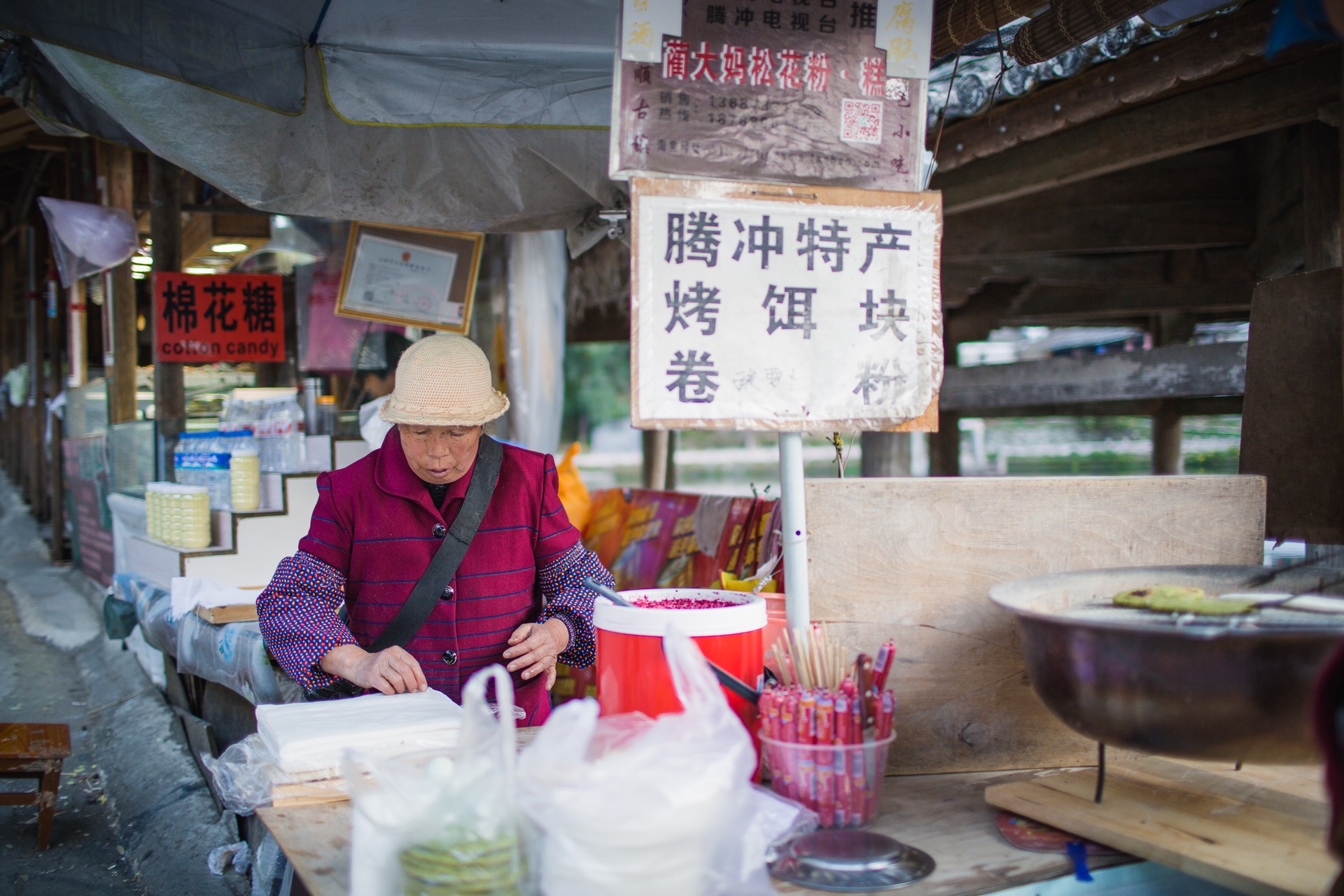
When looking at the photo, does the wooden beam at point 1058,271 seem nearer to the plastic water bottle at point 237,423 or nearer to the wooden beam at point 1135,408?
the wooden beam at point 1135,408

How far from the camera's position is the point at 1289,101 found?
11.9 ft

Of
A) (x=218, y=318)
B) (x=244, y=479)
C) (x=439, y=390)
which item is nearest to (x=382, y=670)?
(x=439, y=390)

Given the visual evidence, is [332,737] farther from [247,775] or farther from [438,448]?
[438,448]

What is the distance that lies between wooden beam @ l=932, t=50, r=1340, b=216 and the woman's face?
3.29 metres

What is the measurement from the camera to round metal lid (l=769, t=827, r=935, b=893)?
139 centimetres

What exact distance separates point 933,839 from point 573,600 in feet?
4.56

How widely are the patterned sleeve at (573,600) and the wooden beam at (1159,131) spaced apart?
3.17 metres

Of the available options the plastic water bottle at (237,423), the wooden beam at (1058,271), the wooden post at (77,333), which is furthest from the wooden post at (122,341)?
Answer: the wooden beam at (1058,271)

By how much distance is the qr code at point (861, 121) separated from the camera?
73.2 inches

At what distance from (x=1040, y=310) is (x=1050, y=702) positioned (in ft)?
24.3

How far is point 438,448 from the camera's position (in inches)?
98.5

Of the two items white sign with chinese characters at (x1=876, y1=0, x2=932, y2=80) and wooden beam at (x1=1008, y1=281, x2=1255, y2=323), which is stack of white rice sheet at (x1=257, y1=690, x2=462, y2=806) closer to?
white sign with chinese characters at (x1=876, y1=0, x2=932, y2=80)

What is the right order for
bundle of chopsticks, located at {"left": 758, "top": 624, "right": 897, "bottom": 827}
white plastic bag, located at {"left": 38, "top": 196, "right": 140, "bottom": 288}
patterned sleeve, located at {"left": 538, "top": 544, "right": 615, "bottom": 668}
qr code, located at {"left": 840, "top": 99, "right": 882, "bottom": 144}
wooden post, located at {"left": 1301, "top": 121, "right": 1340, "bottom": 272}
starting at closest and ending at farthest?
1. bundle of chopsticks, located at {"left": 758, "top": 624, "right": 897, "bottom": 827}
2. qr code, located at {"left": 840, "top": 99, "right": 882, "bottom": 144}
3. patterned sleeve, located at {"left": 538, "top": 544, "right": 615, "bottom": 668}
4. wooden post, located at {"left": 1301, "top": 121, "right": 1340, "bottom": 272}
5. white plastic bag, located at {"left": 38, "top": 196, "right": 140, "bottom": 288}

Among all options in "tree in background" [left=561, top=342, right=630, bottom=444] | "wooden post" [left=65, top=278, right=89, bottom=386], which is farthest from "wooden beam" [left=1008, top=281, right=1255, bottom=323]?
"tree in background" [left=561, top=342, right=630, bottom=444]
